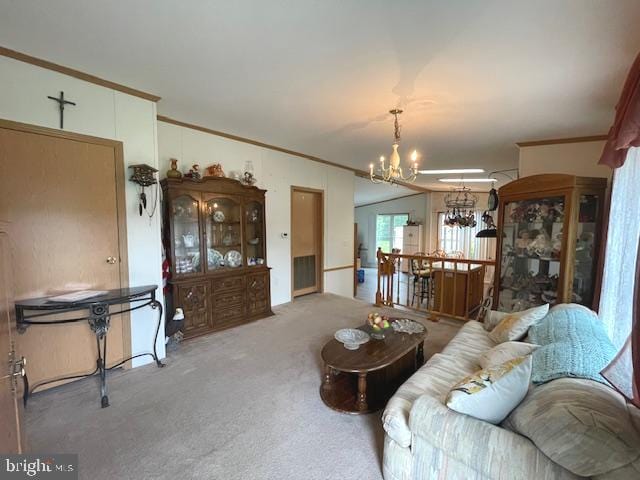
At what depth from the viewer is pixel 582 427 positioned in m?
0.98

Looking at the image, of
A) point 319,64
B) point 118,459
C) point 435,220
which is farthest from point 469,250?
point 118,459

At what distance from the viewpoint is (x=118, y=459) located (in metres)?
1.64

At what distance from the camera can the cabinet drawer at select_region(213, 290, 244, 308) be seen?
11.6ft

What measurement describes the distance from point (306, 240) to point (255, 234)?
133 centimetres

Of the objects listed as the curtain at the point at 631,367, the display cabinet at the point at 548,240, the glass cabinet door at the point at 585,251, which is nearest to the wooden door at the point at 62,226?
the curtain at the point at 631,367

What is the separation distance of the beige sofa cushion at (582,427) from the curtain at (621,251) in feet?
4.14

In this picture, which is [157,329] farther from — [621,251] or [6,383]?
[621,251]

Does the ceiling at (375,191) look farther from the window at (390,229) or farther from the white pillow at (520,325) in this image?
the white pillow at (520,325)

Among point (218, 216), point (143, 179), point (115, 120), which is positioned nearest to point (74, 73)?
point (115, 120)

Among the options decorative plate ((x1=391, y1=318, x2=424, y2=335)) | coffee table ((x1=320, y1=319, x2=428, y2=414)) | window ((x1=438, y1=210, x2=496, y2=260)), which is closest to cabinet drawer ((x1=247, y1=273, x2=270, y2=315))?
coffee table ((x1=320, y1=319, x2=428, y2=414))

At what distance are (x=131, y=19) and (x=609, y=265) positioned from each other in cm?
395

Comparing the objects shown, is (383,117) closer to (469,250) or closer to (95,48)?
(95,48)

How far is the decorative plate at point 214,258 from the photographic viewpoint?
358 centimetres

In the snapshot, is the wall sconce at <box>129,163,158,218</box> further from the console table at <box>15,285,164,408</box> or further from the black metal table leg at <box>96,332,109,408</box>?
the black metal table leg at <box>96,332,109,408</box>
